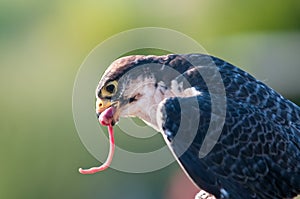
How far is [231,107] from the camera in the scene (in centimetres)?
463

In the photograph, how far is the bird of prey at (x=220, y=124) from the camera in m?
4.50

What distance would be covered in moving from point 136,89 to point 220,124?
58 centimetres

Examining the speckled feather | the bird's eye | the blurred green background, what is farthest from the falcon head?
the blurred green background

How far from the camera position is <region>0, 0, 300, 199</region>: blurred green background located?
388 inches

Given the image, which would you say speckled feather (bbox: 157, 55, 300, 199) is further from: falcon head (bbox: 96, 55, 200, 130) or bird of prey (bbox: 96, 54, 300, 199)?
falcon head (bbox: 96, 55, 200, 130)

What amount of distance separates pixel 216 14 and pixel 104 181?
2.84 meters

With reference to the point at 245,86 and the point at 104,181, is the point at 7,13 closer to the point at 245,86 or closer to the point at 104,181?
the point at 104,181

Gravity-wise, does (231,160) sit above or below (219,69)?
below

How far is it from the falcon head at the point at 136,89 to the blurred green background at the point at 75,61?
4401 mm

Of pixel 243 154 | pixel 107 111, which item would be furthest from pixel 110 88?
pixel 243 154

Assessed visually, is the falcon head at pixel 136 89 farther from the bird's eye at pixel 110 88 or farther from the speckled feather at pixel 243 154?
the speckled feather at pixel 243 154

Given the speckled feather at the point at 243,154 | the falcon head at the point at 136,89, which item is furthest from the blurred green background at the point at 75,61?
the speckled feather at the point at 243,154

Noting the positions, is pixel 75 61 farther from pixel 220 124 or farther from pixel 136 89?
pixel 220 124

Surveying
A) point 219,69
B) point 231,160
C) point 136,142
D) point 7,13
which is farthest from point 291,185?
point 7,13
